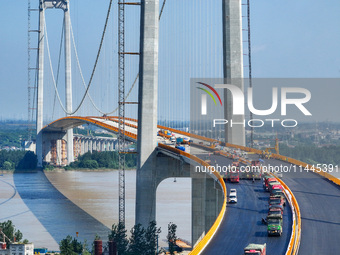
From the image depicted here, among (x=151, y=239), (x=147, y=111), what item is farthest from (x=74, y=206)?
(x=151, y=239)

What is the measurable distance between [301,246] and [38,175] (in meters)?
113

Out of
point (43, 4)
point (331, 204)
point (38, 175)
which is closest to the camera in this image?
point (331, 204)

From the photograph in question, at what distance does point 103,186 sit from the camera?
367 feet

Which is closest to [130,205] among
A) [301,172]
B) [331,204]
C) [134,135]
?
[134,135]

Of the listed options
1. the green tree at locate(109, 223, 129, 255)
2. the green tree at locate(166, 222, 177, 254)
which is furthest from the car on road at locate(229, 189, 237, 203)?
the green tree at locate(166, 222, 177, 254)

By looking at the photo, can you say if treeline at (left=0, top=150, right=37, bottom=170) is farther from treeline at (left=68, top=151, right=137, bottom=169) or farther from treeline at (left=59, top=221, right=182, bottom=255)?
treeline at (left=59, top=221, right=182, bottom=255)

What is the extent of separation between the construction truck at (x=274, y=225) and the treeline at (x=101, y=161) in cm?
11852

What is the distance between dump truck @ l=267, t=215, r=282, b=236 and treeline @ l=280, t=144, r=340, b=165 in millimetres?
69115

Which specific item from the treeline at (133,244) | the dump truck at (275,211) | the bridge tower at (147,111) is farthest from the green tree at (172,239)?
the dump truck at (275,211)

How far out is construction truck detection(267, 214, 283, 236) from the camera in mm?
31969

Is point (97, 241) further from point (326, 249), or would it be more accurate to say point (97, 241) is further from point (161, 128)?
point (161, 128)

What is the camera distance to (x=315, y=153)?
343ft

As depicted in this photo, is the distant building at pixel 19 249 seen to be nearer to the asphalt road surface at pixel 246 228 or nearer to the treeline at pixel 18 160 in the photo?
the asphalt road surface at pixel 246 228

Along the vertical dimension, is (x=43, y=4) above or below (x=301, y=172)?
above
